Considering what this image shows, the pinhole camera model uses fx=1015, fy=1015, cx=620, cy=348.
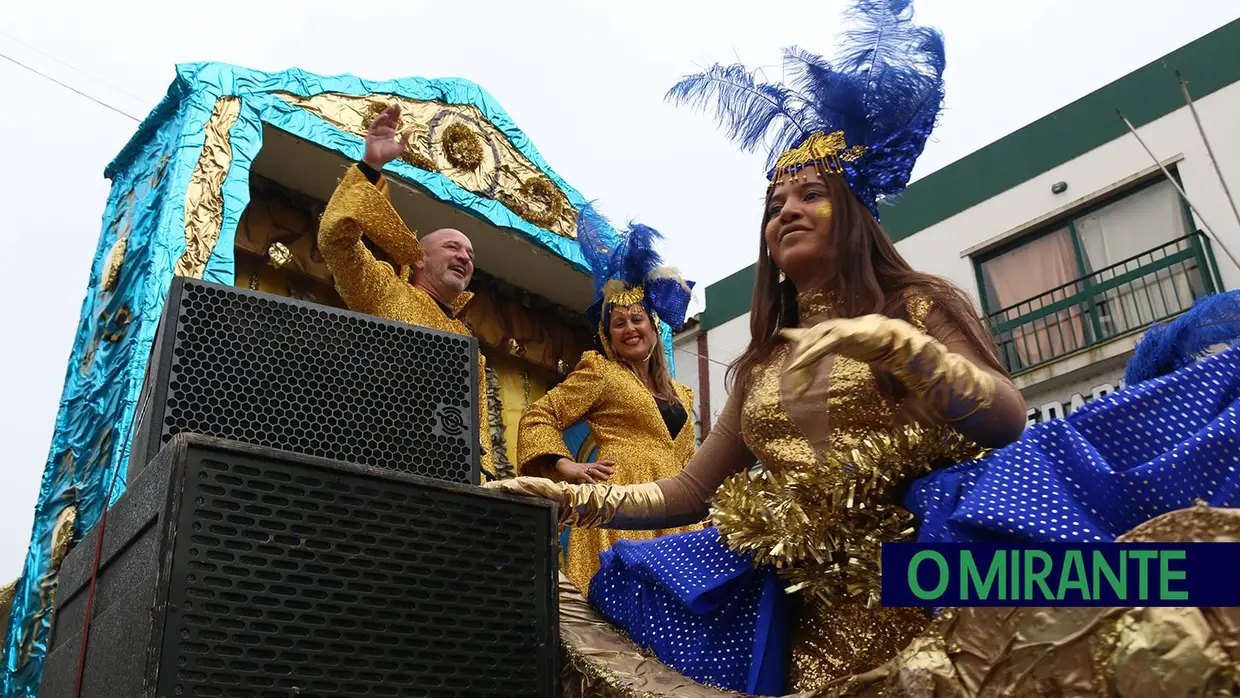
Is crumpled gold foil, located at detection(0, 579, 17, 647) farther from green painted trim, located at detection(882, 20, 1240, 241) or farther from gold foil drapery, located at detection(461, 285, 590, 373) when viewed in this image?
green painted trim, located at detection(882, 20, 1240, 241)

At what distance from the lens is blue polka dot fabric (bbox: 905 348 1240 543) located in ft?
3.76

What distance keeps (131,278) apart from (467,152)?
2262 millimetres

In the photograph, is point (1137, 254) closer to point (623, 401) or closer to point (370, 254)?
point (623, 401)

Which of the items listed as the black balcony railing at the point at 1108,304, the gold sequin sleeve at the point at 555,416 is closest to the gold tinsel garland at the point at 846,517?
the gold sequin sleeve at the point at 555,416

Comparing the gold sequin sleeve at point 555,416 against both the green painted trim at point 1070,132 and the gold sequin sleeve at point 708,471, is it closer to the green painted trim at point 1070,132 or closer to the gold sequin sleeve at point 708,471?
the gold sequin sleeve at point 708,471

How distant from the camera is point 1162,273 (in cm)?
894

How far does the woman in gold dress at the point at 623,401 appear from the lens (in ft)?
12.1

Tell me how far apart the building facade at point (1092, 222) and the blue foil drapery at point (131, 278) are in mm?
6317

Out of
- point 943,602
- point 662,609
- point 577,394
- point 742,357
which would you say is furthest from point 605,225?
point 943,602

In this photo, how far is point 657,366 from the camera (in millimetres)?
4211

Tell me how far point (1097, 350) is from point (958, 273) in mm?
1517

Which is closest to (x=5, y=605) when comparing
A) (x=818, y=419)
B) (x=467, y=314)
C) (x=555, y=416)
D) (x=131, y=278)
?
(x=131, y=278)

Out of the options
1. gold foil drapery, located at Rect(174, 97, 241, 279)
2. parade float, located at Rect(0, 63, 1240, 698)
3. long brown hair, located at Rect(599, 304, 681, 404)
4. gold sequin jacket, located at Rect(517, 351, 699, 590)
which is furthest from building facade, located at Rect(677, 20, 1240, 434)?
gold foil drapery, located at Rect(174, 97, 241, 279)

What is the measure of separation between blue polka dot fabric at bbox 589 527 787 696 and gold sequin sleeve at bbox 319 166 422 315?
1858 mm
